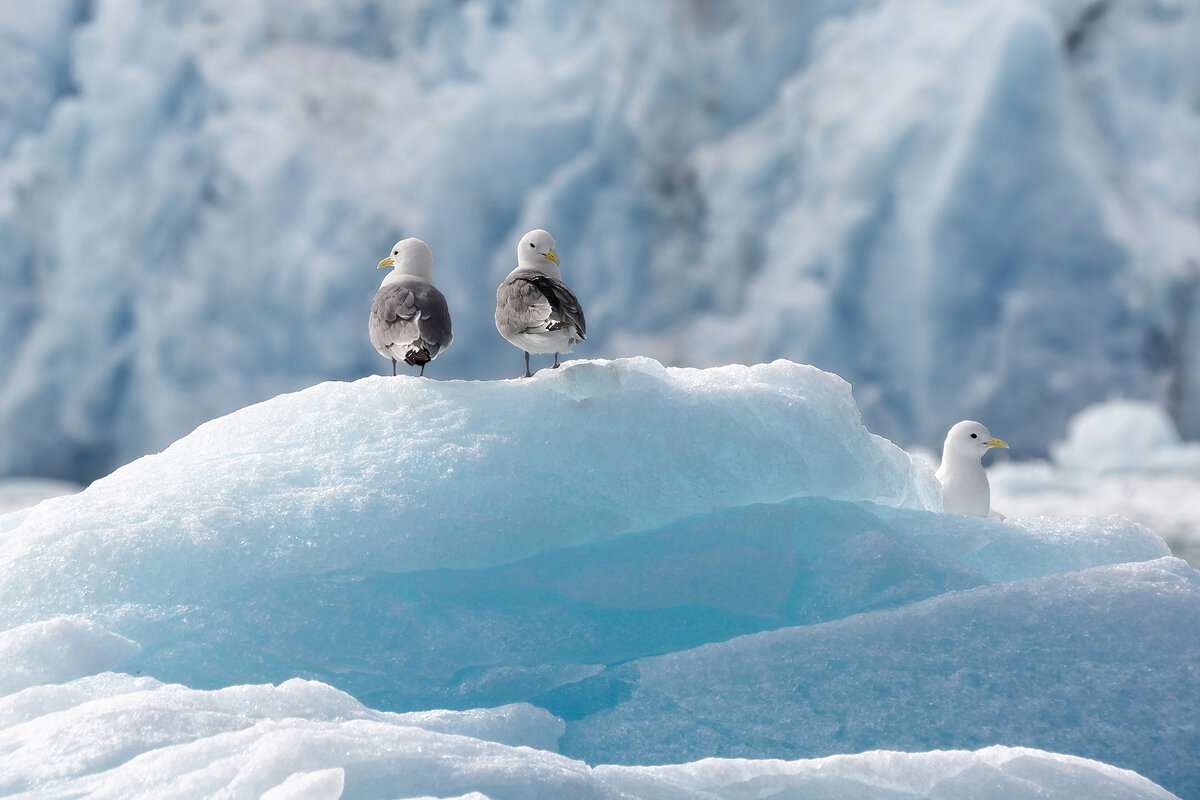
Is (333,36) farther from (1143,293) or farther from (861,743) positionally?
(861,743)

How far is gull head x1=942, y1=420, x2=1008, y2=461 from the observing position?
4.15 meters

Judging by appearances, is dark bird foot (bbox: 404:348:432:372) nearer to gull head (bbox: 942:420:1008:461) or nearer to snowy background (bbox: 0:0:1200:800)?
gull head (bbox: 942:420:1008:461)

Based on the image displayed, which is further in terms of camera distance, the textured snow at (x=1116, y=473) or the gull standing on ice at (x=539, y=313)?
the textured snow at (x=1116, y=473)

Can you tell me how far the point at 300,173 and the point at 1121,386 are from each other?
9849 millimetres

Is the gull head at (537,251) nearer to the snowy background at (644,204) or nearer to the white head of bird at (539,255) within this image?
the white head of bird at (539,255)

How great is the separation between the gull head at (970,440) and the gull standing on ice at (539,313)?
1.74 metres

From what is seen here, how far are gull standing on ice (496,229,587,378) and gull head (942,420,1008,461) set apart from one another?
1.74 metres

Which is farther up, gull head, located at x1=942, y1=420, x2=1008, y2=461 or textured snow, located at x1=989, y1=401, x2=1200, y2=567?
textured snow, located at x1=989, y1=401, x2=1200, y2=567

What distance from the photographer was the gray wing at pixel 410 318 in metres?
3.22

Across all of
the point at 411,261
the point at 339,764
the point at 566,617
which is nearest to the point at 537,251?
the point at 411,261

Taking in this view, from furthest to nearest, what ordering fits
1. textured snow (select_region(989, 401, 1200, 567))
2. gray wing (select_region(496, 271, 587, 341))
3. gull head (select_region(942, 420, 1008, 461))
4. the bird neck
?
textured snow (select_region(989, 401, 1200, 567))
gull head (select_region(942, 420, 1008, 461))
the bird neck
gray wing (select_region(496, 271, 587, 341))

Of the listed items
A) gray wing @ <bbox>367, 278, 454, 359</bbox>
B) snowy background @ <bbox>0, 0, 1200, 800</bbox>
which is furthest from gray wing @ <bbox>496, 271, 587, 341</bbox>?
snowy background @ <bbox>0, 0, 1200, 800</bbox>

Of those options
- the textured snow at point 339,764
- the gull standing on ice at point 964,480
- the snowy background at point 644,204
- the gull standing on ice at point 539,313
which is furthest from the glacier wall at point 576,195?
the textured snow at point 339,764

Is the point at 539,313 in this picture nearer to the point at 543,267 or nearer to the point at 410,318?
the point at 543,267
